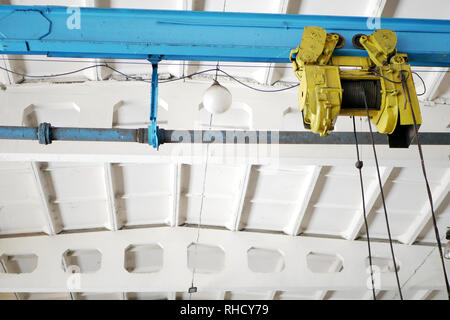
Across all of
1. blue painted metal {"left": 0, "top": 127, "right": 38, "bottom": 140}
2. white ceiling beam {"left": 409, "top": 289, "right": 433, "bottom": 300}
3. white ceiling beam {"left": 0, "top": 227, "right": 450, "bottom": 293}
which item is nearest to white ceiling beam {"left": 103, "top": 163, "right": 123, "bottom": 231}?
white ceiling beam {"left": 0, "top": 227, "right": 450, "bottom": 293}

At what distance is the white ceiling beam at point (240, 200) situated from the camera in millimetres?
6969

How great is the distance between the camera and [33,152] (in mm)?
5203

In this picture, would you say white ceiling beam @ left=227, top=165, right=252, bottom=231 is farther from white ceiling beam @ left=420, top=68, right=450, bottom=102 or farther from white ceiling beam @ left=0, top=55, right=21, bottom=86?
white ceiling beam @ left=0, top=55, right=21, bottom=86

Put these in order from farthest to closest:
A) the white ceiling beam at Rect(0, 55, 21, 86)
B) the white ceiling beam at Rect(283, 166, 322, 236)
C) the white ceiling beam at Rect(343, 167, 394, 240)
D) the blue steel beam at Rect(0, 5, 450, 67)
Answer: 1. the white ceiling beam at Rect(283, 166, 322, 236)
2. the white ceiling beam at Rect(343, 167, 394, 240)
3. the white ceiling beam at Rect(0, 55, 21, 86)
4. the blue steel beam at Rect(0, 5, 450, 67)

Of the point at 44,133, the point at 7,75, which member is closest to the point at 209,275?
the point at 7,75

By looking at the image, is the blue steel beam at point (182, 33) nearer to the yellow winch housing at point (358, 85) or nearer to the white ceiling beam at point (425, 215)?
the yellow winch housing at point (358, 85)

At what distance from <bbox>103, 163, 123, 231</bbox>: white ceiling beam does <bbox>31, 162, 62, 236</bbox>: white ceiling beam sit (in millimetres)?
1021

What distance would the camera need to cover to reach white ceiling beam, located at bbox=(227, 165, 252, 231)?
697 cm

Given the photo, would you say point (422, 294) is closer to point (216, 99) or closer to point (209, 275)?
point (209, 275)

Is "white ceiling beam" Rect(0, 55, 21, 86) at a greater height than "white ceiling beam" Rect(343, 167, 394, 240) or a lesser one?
greater

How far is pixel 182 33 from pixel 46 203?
5.78 meters

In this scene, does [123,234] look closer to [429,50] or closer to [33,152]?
[33,152]

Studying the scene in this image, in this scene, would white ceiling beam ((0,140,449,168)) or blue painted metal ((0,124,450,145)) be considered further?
white ceiling beam ((0,140,449,168))

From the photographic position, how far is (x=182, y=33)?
2.79 meters
